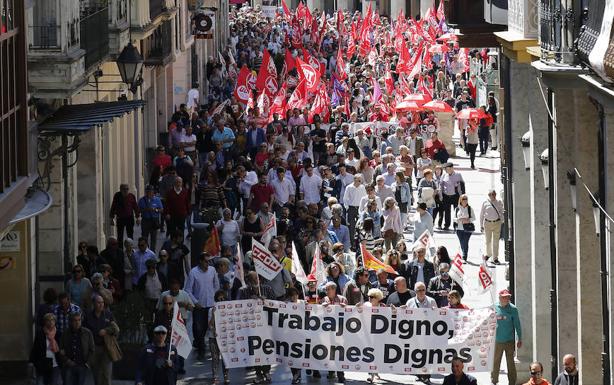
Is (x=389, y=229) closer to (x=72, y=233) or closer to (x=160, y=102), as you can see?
(x=72, y=233)

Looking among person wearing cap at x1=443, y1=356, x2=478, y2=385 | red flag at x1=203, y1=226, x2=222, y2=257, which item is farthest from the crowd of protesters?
person wearing cap at x1=443, y1=356, x2=478, y2=385

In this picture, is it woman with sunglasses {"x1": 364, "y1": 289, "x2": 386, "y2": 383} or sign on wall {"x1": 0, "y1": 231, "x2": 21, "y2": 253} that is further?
sign on wall {"x1": 0, "y1": 231, "x2": 21, "y2": 253}

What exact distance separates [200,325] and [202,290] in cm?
47

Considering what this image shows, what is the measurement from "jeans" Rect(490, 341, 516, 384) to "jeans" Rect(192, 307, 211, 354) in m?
3.75

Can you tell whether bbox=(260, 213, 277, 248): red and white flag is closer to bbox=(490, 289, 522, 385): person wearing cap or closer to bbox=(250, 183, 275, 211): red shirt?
bbox=(250, 183, 275, 211): red shirt

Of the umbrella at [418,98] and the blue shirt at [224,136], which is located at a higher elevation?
the umbrella at [418,98]

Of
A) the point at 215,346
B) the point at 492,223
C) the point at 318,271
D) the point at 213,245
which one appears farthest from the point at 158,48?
the point at 215,346

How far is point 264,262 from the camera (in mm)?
24609

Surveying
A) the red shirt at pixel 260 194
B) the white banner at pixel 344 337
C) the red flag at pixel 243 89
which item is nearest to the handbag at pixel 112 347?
the white banner at pixel 344 337

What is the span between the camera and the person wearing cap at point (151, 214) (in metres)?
30.7

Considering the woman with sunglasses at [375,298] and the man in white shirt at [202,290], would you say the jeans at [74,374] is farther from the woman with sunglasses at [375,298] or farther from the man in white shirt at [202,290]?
the woman with sunglasses at [375,298]

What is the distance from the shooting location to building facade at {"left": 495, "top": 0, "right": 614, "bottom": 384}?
59.3 ft

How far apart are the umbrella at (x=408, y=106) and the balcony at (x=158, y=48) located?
17.2 feet

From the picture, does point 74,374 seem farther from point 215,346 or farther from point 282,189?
point 282,189
